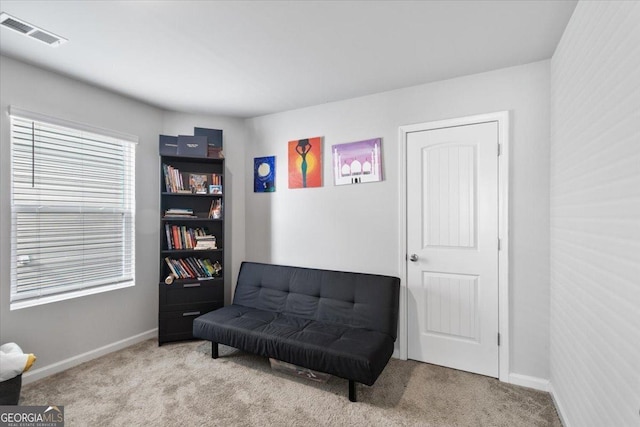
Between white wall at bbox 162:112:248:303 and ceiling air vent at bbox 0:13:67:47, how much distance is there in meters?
1.52

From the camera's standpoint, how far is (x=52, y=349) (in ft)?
7.98

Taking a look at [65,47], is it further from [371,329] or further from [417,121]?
[371,329]

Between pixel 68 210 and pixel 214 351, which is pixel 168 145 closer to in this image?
pixel 68 210

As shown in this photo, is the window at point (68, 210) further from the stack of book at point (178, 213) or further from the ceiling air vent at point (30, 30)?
the ceiling air vent at point (30, 30)

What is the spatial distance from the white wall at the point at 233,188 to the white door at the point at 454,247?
198 centimetres

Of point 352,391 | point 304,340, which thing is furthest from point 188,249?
point 352,391

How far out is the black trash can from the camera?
70.6 inches

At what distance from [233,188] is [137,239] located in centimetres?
114

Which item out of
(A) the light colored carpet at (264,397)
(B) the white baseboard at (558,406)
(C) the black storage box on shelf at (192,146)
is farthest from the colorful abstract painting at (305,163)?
(B) the white baseboard at (558,406)

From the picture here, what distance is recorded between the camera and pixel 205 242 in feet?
10.5

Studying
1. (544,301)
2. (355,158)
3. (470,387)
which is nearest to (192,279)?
(355,158)

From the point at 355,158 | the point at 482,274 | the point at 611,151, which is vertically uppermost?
the point at 355,158

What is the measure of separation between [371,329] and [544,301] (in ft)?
4.27

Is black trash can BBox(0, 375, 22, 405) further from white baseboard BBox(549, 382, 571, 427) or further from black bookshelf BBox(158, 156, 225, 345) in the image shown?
white baseboard BBox(549, 382, 571, 427)
